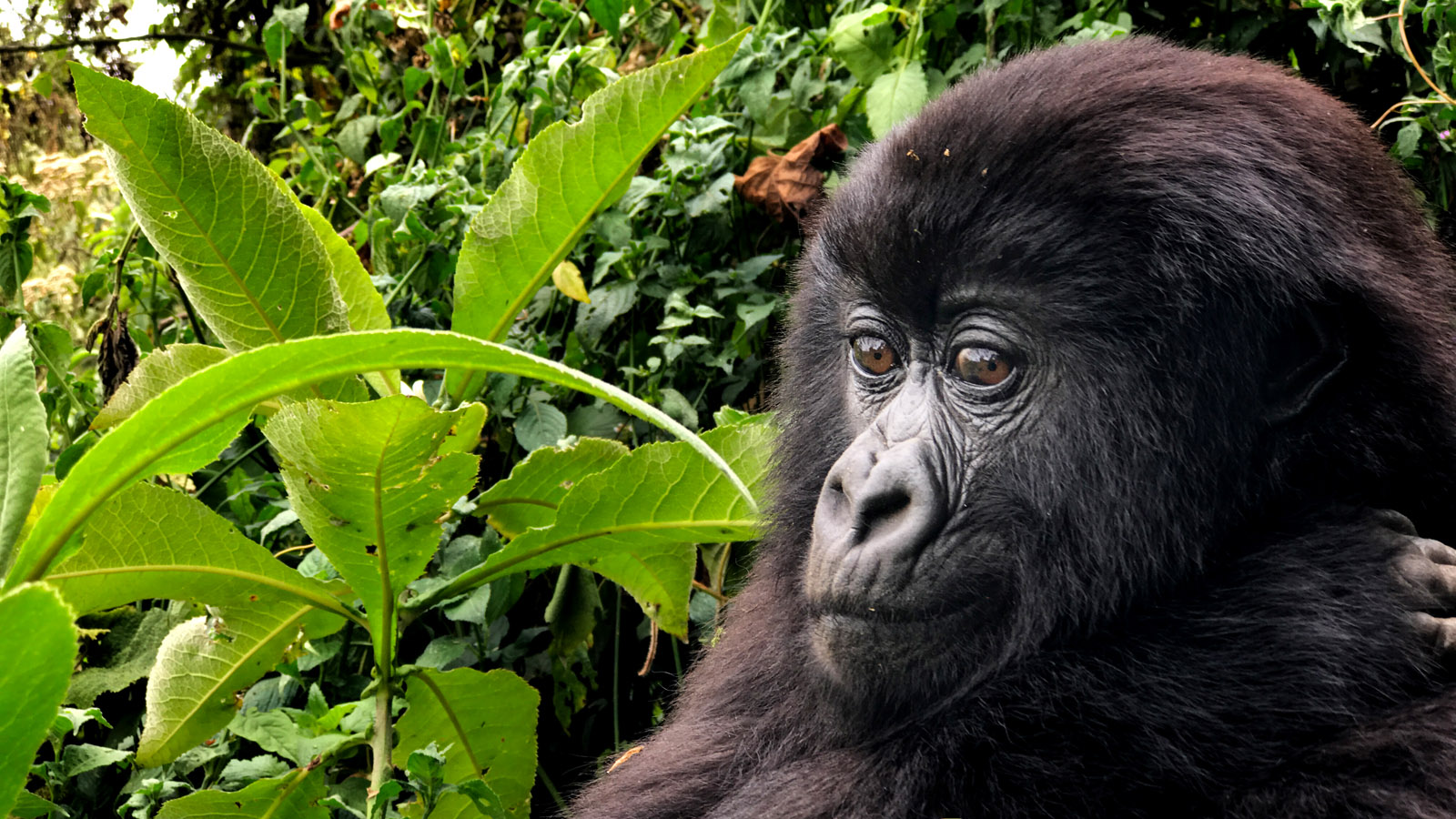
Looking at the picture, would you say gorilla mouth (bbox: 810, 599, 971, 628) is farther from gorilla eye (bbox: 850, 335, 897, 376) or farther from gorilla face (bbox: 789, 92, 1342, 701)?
gorilla eye (bbox: 850, 335, 897, 376)

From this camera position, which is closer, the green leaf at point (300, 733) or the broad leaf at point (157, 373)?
the green leaf at point (300, 733)

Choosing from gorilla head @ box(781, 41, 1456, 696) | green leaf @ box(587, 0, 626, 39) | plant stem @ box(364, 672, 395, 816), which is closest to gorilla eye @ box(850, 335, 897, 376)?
gorilla head @ box(781, 41, 1456, 696)

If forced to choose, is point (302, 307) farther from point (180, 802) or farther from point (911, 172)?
point (911, 172)

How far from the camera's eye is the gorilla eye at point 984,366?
190 cm

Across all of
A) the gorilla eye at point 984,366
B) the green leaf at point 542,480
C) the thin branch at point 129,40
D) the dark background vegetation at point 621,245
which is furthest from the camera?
the thin branch at point 129,40

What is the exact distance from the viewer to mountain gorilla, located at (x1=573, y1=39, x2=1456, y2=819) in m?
1.68

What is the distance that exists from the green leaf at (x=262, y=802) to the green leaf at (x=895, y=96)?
1.82 metres

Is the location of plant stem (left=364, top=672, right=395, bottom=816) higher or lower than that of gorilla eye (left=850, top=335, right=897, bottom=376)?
lower

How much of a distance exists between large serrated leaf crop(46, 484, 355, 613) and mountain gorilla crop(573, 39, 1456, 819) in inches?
33.9

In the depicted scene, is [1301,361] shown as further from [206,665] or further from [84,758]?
[84,758]

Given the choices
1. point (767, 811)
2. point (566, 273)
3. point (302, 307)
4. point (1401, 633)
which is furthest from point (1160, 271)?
point (566, 273)

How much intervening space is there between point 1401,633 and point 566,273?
6.51ft

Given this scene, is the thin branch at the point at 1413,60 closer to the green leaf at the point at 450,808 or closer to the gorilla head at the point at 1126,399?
the gorilla head at the point at 1126,399

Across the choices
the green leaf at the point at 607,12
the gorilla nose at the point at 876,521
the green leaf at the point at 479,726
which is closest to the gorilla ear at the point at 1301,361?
the gorilla nose at the point at 876,521
